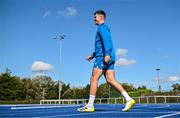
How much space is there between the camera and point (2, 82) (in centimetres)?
6425

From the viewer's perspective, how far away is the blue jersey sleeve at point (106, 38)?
5508mm

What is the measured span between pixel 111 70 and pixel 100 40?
562 mm

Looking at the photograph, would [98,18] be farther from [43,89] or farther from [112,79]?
[43,89]

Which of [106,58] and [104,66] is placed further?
[104,66]

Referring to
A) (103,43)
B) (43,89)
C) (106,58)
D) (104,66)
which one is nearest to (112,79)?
(104,66)

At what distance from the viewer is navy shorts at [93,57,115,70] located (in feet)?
18.1

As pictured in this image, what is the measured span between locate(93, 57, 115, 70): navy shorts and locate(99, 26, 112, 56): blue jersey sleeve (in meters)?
0.19

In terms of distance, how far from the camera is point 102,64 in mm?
5535

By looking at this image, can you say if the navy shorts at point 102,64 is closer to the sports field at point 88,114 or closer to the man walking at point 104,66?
the man walking at point 104,66

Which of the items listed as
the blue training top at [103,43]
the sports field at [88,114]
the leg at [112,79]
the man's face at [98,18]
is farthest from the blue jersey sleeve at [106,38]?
the sports field at [88,114]

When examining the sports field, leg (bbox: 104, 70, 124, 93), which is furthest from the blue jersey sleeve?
the sports field

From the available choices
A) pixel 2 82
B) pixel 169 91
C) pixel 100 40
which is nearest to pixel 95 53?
pixel 100 40

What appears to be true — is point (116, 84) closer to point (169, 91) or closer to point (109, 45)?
point (109, 45)

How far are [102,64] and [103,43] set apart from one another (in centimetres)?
34
